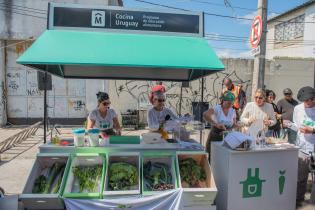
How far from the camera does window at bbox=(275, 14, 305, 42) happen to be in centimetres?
2043

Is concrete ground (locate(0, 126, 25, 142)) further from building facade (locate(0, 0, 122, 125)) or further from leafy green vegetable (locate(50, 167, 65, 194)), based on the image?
leafy green vegetable (locate(50, 167, 65, 194))

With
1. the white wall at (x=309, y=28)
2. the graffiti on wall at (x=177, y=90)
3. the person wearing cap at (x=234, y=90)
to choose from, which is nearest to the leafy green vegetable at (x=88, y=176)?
the person wearing cap at (x=234, y=90)

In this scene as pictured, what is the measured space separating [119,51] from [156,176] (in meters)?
1.49

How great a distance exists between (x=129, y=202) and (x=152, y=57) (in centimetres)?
159

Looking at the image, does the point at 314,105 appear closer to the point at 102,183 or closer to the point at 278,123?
the point at 278,123

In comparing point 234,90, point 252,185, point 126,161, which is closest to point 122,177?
point 126,161

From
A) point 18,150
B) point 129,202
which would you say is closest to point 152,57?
point 129,202

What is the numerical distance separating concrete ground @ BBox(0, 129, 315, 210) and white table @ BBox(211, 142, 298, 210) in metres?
0.60

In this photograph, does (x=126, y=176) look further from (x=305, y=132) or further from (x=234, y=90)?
(x=234, y=90)

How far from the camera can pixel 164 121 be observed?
4230 mm

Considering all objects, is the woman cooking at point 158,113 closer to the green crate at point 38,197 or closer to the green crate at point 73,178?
the green crate at point 73,178

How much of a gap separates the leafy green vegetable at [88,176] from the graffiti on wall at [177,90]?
27.6 ft

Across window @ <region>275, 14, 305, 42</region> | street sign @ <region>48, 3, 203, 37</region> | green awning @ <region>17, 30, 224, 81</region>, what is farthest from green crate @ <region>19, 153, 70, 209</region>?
window @ <region>275, 14, 305, 42</region>

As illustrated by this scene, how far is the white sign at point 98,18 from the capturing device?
12.0 ft
